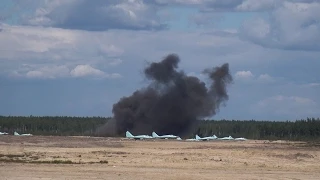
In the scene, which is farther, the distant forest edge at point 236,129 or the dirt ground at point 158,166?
the distant forest edge at point 236,129

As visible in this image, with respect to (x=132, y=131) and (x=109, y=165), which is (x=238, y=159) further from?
(x=132, y=131)

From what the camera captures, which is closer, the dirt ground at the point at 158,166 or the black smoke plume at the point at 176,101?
the dirt ground at the point at 158,166

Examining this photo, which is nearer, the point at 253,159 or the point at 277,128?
the point at 253,159

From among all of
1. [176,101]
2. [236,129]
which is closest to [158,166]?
[176,101]

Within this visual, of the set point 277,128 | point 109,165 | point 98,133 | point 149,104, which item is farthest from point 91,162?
point 277,128

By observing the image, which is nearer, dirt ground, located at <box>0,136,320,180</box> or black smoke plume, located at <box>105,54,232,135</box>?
dirt ground, located at <box>0,136,320,180</box>

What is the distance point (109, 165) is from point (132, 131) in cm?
7040

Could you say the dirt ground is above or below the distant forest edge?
below

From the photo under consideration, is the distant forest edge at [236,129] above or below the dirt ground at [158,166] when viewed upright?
above

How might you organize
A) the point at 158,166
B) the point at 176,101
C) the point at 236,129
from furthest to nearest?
the point at 236,129 → the point at 176,101 → the point at 158,166

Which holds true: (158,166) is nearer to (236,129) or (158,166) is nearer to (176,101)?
(176,101)

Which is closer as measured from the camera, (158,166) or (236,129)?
(158,166)

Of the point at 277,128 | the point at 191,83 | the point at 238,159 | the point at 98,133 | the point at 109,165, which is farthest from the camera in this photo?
the point at 277,128

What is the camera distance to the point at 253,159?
59781 mm
